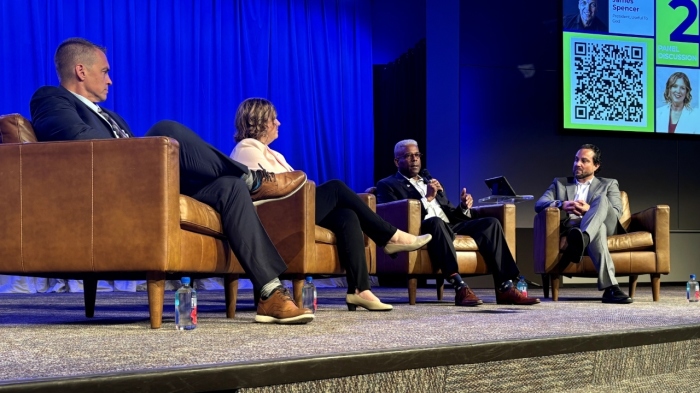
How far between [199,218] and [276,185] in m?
0.49

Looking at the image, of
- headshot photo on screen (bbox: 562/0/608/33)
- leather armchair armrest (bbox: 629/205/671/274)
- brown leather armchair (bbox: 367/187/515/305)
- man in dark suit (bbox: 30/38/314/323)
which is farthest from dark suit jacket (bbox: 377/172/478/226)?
headshot photo on screen (bbox: 562/0/608/33)

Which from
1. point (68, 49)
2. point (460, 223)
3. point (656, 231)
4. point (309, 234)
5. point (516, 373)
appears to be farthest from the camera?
point (656, 231)

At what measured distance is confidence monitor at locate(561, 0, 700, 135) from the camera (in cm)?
755

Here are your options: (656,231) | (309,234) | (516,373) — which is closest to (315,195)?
(309,234)

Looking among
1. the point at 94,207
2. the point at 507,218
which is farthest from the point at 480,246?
the point at 94,207

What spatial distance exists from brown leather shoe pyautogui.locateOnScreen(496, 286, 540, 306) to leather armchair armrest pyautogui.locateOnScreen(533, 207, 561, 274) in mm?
678

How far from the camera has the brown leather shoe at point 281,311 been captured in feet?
9.16

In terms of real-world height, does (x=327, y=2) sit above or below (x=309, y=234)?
above

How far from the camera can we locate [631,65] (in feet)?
25.2

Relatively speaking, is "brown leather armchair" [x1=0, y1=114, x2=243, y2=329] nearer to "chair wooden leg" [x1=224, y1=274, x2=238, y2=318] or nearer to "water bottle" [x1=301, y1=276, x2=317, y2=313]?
"chair wooden leg" [x1=224, y1=274, x2=238, y2=318]

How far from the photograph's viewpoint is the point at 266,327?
275cm

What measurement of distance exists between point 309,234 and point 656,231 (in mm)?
2648

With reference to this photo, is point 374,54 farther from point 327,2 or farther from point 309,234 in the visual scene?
point 309,234

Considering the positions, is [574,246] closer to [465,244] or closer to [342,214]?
[465,244]
